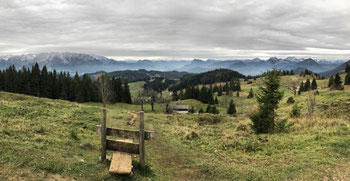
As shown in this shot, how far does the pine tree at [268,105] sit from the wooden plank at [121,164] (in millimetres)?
13438

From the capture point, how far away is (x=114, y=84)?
8800 cm

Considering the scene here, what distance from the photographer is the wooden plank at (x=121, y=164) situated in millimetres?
8086

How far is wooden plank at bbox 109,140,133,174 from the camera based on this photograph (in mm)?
8086

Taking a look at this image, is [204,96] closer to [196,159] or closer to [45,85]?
[45,85]

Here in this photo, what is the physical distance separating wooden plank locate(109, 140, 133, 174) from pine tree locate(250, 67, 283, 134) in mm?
13438

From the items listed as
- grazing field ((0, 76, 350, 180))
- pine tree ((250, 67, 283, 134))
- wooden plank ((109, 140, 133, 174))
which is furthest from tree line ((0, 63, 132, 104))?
wooden plank ((109, 140, 133, 174))

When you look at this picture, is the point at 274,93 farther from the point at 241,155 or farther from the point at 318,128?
the point at 241,155

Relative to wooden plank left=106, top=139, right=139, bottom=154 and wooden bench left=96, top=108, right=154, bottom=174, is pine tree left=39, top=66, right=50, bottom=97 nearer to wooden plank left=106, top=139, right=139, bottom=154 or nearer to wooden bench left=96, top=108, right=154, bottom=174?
wooden bench left=96, top=108, right=154, bottom=174

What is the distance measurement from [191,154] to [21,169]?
9.14 metres

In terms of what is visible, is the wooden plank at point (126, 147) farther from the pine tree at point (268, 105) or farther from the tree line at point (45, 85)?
the tree line at point (45, 85)

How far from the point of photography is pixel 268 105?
17.9m

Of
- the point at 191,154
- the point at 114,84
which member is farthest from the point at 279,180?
the point at 114,84

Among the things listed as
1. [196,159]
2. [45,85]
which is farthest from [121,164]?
[45,85]

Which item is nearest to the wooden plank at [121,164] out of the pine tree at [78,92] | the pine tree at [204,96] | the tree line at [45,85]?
the tree line at [45,85]
